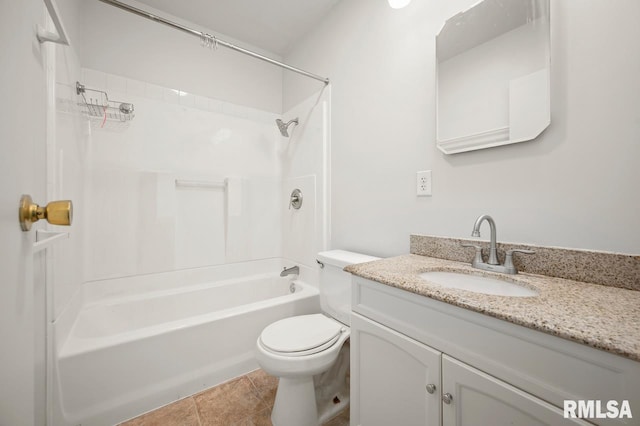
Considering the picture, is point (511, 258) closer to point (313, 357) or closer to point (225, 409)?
point (313, 357)

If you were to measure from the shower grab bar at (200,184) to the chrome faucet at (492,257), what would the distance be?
1.89 meters

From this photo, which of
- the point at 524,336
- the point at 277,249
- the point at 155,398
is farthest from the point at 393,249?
the point at 155,398

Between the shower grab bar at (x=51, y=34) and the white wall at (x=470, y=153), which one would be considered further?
the white wall at (x=470, y=153)

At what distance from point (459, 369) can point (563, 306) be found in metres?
0.31

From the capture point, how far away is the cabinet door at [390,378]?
75 cm

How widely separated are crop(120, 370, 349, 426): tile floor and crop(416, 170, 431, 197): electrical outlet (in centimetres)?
125

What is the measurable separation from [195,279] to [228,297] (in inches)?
12.0

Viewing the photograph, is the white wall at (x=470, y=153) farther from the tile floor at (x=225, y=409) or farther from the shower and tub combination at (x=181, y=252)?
the tile floor at (x=225, y=409)

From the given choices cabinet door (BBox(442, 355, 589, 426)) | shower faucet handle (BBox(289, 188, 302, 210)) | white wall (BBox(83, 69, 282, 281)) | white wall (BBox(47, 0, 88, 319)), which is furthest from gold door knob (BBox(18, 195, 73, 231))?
shower faucet handle (BBox(289, 188, 302, 210))

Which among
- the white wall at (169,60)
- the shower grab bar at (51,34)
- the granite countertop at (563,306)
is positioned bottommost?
the granite countertop at (563,306)

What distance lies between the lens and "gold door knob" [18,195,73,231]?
0.46 metres

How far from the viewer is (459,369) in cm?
68

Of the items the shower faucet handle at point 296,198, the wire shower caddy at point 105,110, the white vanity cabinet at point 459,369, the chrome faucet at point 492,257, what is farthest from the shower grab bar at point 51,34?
the shower faucet handle at point 296,198

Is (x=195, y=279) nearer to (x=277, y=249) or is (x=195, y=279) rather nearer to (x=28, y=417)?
(x=277, y=249)
